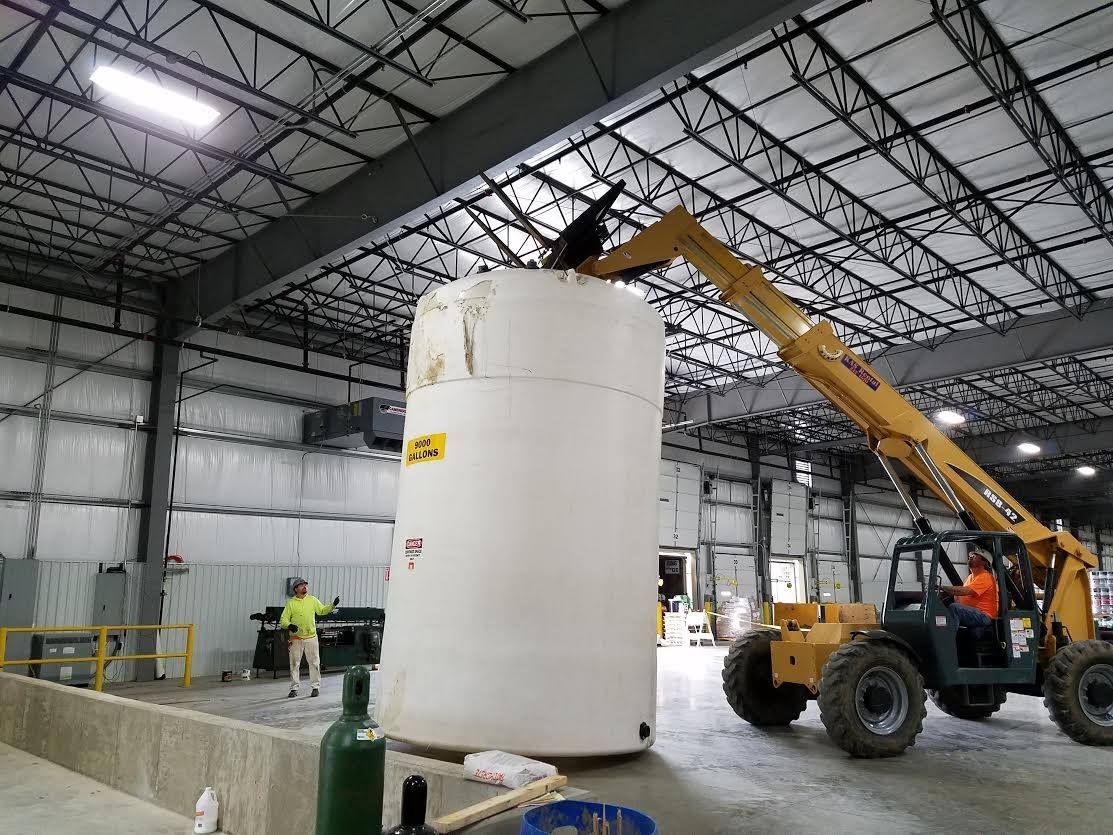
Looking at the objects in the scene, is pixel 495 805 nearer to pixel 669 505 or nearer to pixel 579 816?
pixel 579 816

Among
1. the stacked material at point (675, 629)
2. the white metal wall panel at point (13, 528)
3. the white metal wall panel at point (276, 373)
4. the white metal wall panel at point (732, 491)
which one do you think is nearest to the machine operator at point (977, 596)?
the white metal wall panel at point (276, 373)

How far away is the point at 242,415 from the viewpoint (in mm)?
20609

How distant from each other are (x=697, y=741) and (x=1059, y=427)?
1198 inches

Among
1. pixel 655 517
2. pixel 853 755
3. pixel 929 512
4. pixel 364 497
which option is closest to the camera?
pixel 655 517

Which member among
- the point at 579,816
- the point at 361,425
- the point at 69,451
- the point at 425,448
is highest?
the point at 361,425

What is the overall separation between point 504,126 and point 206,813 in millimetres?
9725

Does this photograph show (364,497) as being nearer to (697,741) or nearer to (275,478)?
(275,478)

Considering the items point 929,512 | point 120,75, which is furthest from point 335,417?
point 929,512

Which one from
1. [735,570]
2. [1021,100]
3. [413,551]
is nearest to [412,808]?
[413,551]

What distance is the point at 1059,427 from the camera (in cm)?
3253

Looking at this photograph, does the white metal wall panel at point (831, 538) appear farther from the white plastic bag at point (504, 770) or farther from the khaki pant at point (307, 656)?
the white plastic bag at point (504, 770)

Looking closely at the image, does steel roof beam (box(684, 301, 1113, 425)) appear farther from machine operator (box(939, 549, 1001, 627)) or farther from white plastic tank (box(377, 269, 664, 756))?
white plastic tank (box(377, 269, 664, 756))

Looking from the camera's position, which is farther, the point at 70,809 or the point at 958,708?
the point at 958,708

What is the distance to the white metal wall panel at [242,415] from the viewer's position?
19.9m
